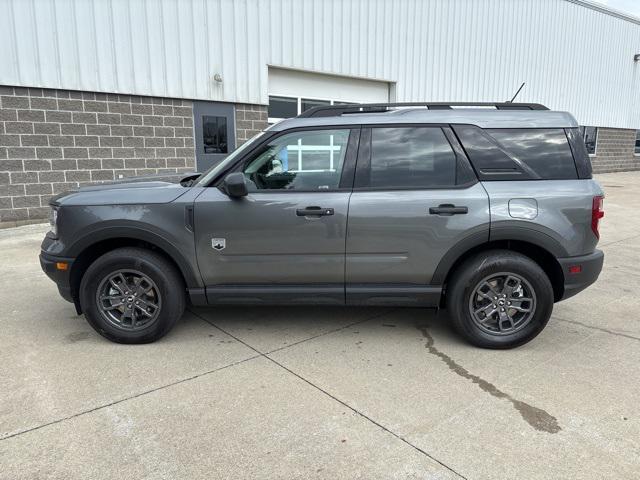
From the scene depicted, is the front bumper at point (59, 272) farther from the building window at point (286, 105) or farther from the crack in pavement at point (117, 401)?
the building window at point (286, 105)

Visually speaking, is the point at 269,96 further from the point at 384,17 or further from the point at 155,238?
the point at 155,238

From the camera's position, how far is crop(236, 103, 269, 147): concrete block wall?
10.8 m

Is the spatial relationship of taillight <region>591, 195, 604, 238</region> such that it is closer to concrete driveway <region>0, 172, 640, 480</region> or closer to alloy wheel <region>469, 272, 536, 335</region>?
alloy wheel <region>469, 272, 536, 335</region>

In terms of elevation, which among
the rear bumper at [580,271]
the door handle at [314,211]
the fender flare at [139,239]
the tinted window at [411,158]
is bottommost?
the rear bumper at [580,271]

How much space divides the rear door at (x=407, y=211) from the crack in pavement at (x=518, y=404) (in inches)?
19.4

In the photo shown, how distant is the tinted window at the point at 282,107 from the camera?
37.7 feet

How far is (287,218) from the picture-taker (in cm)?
371

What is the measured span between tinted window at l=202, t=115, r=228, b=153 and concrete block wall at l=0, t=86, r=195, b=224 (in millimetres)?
333

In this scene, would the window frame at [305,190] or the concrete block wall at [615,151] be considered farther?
the concrete block wall at [615,151]

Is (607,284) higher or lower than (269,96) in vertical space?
lower

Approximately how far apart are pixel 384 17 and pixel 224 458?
1244 cm

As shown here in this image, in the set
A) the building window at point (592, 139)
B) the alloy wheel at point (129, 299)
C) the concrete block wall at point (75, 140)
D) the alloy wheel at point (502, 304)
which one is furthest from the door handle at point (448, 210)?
the building window at point (592, 139)

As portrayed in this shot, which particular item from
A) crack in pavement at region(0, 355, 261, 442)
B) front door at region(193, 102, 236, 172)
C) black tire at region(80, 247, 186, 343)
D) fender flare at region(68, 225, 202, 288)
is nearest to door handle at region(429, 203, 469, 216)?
crack in pavement at region(0, 355, 261, 442)

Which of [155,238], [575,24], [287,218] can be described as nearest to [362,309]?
[287,218]
